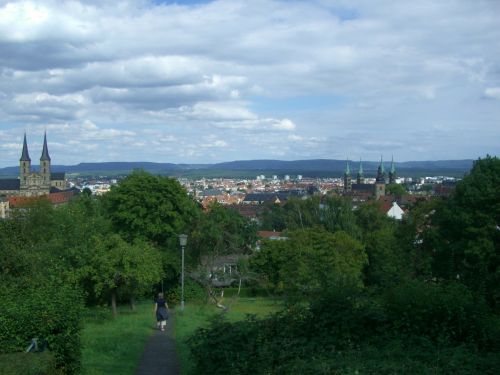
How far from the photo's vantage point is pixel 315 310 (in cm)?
1095

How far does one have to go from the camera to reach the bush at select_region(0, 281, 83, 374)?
Result: 10.7 meters

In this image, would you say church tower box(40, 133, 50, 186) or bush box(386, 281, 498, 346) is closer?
bush box(386, 281, 498, 346)

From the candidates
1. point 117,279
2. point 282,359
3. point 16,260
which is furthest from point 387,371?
point 117,279

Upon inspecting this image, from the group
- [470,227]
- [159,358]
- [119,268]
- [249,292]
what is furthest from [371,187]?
[159,358]

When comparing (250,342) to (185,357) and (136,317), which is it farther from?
(136,317)

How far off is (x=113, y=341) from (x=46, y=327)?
4365 millimetres

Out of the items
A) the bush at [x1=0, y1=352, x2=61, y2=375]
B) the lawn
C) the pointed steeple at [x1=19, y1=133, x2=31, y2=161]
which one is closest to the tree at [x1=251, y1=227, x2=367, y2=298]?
the lawn

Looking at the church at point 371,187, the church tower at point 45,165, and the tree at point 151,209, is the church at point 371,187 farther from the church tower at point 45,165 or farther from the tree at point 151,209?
the tree at point 151,209

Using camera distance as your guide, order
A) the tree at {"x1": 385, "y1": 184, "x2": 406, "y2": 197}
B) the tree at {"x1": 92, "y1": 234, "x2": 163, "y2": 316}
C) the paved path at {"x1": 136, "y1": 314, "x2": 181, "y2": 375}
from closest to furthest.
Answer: the paved path at {"x1": 136, "y1": 314, "x2": 181, "y2": 375} < the tree at {"x1": 92, "y1": 234, "x2": 163, "y2": 316} < the tree at {"x1": 385, "y1": 184, "x2": 406, "y2": 197}

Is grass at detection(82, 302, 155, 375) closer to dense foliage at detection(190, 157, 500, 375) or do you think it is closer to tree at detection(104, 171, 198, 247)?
dense foliage at detection(190, 157, 500, 375)

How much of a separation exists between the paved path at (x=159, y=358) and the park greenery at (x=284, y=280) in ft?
1.55

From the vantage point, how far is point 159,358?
13.0 meters

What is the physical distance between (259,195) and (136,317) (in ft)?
497

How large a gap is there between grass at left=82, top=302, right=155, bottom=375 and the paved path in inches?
6.4
